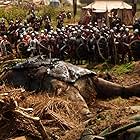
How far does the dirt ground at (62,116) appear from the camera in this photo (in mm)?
9055

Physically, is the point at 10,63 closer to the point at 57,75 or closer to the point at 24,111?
the point at 57,75

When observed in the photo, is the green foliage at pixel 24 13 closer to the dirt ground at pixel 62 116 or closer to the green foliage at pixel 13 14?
the green foliage at pixel 13 14

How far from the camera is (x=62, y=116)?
32.4 feet

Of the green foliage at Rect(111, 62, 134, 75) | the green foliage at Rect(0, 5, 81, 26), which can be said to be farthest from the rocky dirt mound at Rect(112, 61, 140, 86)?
the green foliage at Rect(0, 5, 81, 26)

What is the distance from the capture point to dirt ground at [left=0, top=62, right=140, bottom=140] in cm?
905

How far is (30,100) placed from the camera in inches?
401

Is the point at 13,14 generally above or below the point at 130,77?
above

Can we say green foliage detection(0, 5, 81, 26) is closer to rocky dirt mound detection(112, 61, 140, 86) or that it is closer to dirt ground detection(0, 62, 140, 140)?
rocky dirt mound detection(112, 61, 140, 86)

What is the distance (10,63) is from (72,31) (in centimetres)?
370

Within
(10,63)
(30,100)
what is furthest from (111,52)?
(30,100)

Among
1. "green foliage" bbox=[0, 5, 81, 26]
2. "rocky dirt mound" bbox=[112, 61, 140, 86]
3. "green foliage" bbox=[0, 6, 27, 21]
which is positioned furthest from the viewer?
"green foliage" bbox=[0, 6, 27, 21]

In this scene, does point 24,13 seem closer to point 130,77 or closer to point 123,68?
point 123,68

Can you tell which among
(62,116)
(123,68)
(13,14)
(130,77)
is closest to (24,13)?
(13,14)

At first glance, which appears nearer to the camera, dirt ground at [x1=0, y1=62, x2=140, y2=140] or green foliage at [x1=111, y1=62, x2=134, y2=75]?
dirt ground at [x1=0, y1=62, x2=140, y2=140]
